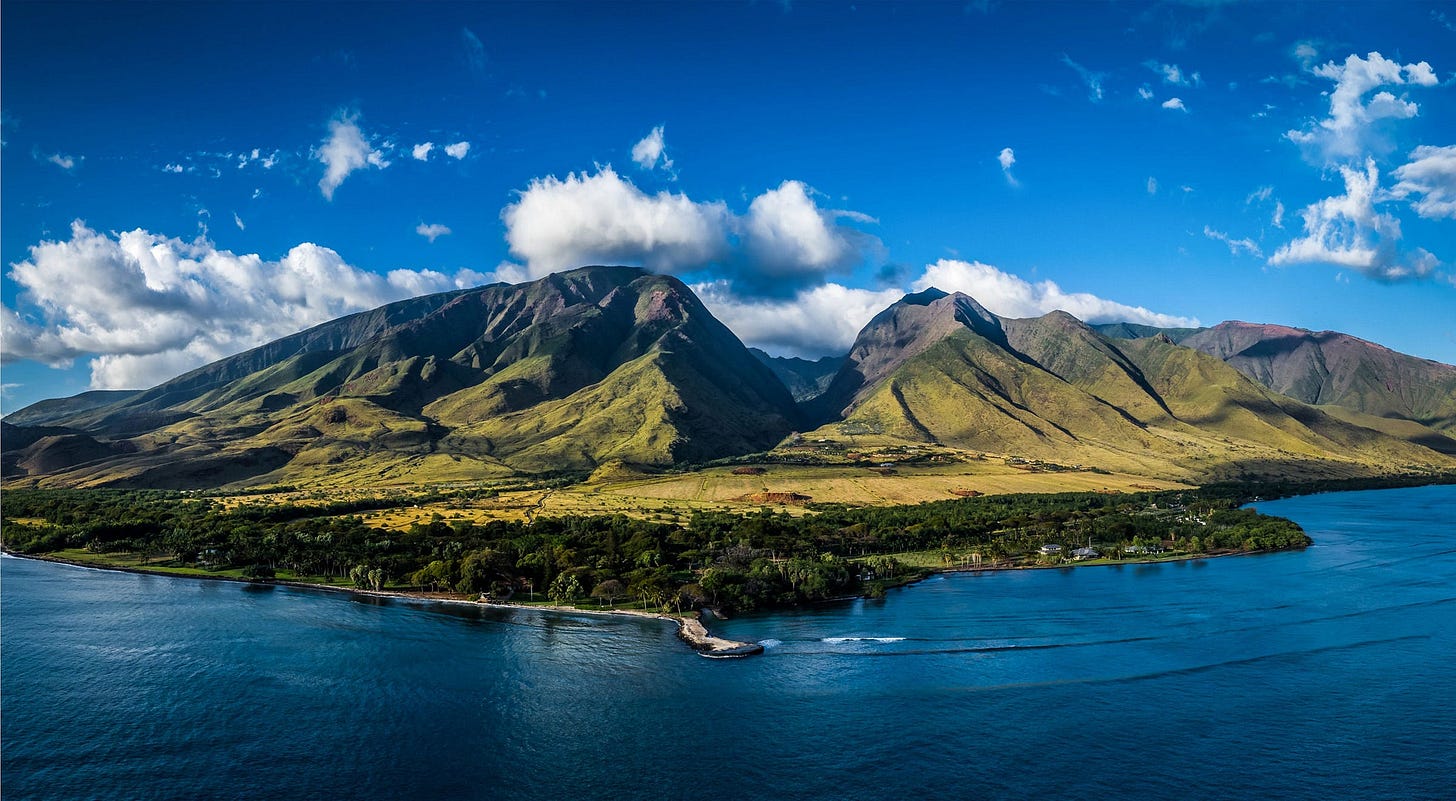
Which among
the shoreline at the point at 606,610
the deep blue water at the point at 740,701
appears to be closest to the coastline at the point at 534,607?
the shoreline at the point at 606,610

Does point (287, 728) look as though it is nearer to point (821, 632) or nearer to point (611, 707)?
point (611, 707)

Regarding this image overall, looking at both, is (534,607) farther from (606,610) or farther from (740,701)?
(740,701)

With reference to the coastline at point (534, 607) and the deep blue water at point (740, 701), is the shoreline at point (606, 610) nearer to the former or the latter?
the coastline at point (534, 607)

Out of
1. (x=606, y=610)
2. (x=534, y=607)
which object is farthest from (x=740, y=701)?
(x=534, y=607)

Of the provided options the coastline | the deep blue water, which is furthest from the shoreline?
the deep blue water

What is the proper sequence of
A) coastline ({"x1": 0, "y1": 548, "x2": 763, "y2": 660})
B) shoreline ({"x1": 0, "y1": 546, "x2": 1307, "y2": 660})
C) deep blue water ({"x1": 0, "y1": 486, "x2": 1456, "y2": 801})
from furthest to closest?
shoreline ({"x1": 0, "y1": 546, "x2": 1307, "y2": 660}), coastline ({"x1": 0, "y1": 548, "x2": 763, "y2": 660}), deep blue water ({"x1": 0, "y1": 486, "x2": 1456, "y2": 801})

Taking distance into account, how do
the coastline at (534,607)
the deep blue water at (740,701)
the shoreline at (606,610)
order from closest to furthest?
the deep blue water at (740,701), the coastline at (534,607), the shoreline at (606,610)

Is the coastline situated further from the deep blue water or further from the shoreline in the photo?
the deep blue water
